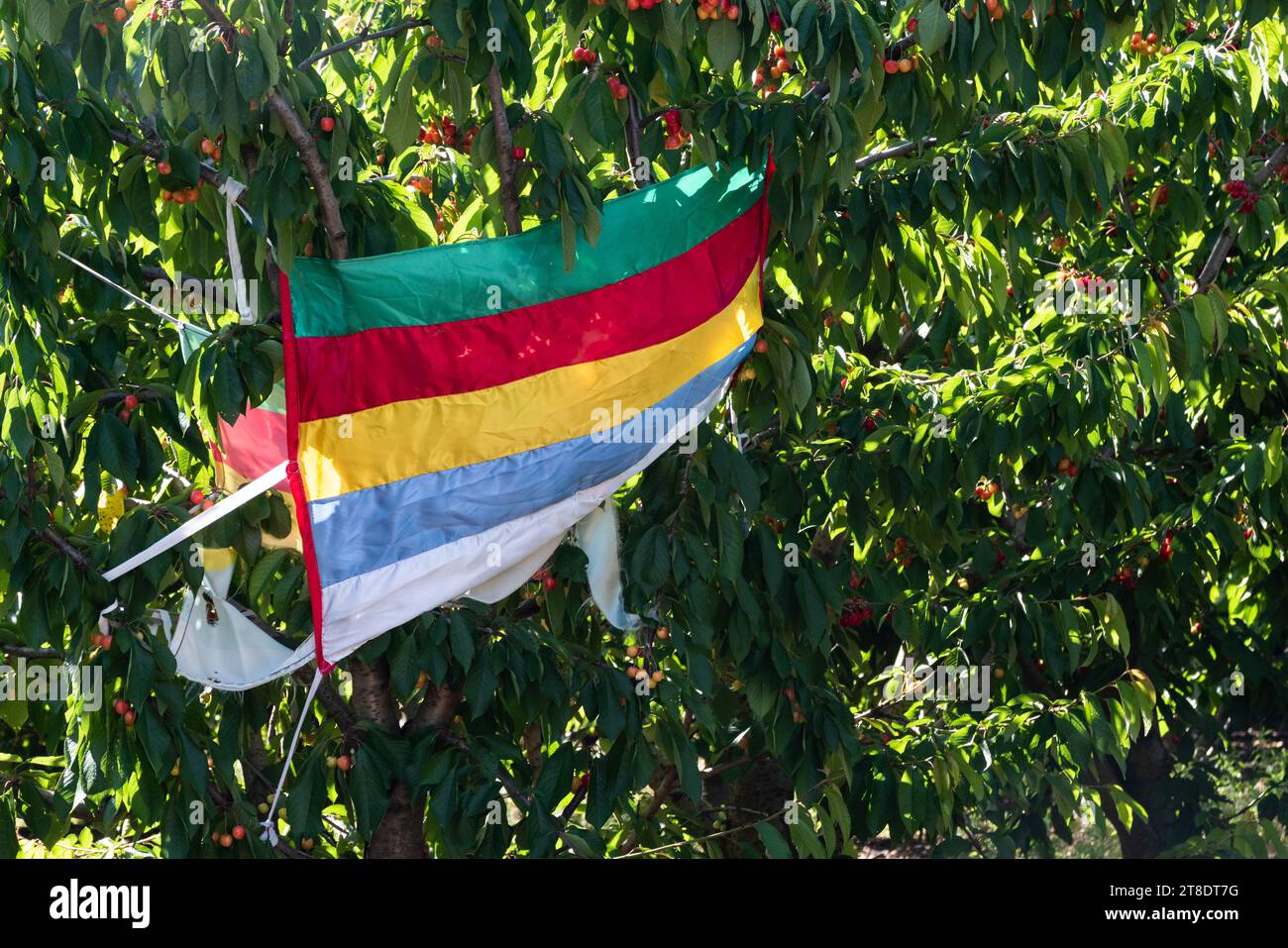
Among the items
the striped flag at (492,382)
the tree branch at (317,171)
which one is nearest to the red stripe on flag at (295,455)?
the striped flag at (492,382)

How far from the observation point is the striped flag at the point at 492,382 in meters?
4.53

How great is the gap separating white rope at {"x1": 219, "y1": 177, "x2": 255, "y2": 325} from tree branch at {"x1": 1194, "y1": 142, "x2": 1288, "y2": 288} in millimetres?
3528

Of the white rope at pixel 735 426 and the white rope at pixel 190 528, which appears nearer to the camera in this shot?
the white rope at pixel 190 528

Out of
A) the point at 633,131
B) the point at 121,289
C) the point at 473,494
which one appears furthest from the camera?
the point at 633,131

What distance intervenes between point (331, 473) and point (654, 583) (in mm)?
991

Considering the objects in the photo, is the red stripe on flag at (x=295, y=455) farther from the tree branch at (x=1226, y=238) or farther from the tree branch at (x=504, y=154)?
the tree branch at (x=1226, y=238)

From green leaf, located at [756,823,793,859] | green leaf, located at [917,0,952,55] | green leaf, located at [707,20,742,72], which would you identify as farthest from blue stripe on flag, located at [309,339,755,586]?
green leaf, located at [756,823,793,859]

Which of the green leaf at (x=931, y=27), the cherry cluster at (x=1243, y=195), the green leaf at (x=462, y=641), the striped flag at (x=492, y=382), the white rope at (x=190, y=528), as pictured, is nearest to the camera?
the white rope at (x=190, y=528)

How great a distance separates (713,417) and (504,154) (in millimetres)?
1363

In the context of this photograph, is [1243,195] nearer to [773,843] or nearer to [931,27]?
[931,27]

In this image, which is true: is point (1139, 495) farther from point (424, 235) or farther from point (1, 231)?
point (1, 231)

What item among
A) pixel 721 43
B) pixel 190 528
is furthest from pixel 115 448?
pixel 721 43

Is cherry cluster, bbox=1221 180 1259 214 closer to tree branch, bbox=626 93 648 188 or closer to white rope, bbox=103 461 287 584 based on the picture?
tree branch, bbox=626 93 648 188

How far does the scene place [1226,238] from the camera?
6449 millimetres
